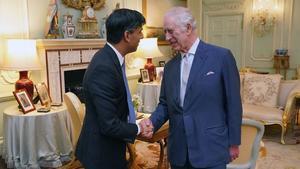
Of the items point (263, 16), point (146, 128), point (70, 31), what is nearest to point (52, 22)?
point (70, 31)

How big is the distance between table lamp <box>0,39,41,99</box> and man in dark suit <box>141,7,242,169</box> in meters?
2.20

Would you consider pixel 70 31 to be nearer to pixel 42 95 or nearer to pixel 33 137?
pixel 42 95

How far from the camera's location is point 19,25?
360 cm

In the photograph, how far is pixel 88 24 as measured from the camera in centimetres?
443

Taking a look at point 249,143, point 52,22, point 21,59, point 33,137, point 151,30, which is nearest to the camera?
point 249,143

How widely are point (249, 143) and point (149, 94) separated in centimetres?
315

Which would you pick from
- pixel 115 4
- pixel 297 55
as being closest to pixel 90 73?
pixel 115 4

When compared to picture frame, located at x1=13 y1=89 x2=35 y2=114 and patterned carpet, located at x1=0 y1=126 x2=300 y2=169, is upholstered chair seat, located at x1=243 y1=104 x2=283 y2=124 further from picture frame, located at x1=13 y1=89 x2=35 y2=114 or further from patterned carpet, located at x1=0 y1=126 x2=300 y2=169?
picture frame, located at x1=13 y1=89 x2=35 y2=114

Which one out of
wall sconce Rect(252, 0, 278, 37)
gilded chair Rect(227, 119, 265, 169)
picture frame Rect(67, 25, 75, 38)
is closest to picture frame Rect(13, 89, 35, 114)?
picture frame Rect(67, 25, 75, 38)

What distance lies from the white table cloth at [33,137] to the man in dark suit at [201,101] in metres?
1.89

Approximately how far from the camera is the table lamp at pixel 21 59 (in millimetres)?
3160

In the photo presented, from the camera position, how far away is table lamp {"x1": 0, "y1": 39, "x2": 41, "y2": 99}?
3.16 m

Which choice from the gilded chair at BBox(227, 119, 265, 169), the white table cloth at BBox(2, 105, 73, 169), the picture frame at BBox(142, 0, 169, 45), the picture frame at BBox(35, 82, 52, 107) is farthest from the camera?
the picture frame at BBox(142, 0, 169, 45)

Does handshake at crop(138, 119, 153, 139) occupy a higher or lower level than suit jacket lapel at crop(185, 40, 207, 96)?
lower
